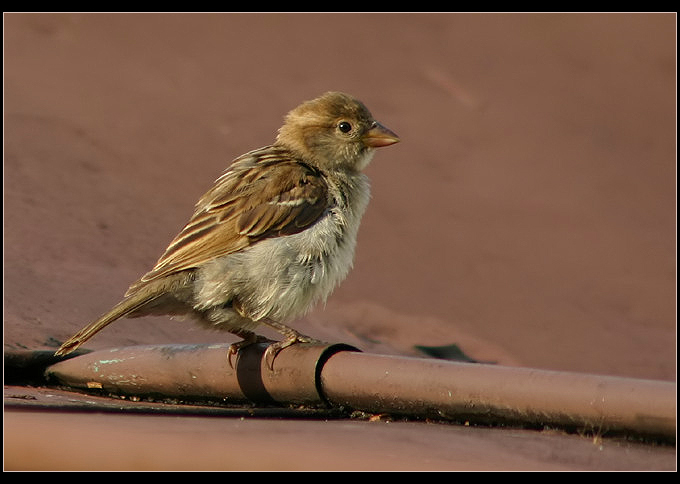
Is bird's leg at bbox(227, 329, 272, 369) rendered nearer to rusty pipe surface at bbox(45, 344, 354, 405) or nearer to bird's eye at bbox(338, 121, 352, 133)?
rusty pipe surface at bbox(45, 344, 354, 405)

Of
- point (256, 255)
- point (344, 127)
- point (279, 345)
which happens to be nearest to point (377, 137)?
point (344, 127)

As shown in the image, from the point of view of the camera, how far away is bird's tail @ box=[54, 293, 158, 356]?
3.99 metres

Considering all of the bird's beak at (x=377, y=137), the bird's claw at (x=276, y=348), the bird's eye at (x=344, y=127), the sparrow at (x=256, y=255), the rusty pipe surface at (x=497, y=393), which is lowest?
the rusty pipe surface at (x=497, y=393)

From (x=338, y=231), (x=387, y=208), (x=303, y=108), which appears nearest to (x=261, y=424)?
(x=338, y=231)

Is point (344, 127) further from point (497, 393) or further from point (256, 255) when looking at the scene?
point (497, 393)

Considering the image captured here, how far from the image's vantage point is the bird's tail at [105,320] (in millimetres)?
3986

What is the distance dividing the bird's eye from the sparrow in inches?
18.1

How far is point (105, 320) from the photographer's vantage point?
4133 millimetres

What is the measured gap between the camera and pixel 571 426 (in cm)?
288

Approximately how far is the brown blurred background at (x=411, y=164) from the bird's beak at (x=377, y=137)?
1.03 m

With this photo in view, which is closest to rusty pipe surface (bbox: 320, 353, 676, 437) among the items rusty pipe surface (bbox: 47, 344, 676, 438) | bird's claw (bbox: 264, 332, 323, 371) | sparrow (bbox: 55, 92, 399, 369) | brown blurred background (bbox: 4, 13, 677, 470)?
rusty pipe surface (bbox: 47, 344, 676, 438)

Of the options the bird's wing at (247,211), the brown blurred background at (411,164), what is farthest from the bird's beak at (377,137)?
the brown blurred background at (411,164)

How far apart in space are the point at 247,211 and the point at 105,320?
88cm

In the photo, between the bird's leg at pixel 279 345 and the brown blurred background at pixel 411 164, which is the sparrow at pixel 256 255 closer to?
the bird's leg at pixel 279 345
